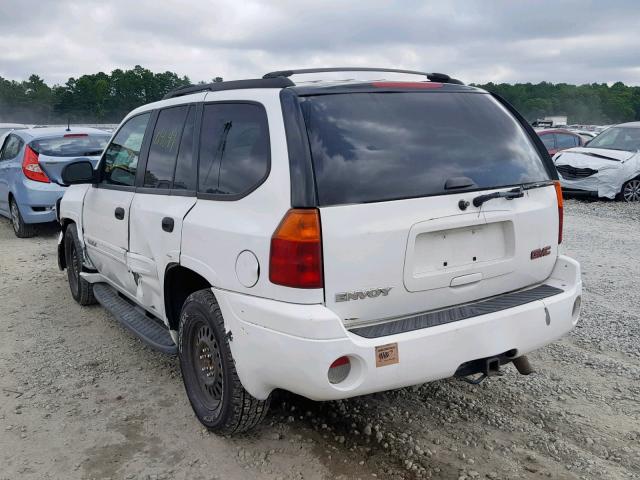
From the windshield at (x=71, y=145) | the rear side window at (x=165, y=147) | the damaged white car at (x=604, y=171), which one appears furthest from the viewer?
the damaged white car at (x=604, y=171)

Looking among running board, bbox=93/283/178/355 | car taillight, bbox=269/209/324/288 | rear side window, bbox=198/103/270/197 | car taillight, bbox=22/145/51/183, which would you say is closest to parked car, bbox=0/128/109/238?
car taillight, bbox=22/145/51/183

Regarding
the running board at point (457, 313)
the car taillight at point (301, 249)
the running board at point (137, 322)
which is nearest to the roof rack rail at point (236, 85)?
the car taillight at point (301, 249)

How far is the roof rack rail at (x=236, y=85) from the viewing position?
10.0 feet

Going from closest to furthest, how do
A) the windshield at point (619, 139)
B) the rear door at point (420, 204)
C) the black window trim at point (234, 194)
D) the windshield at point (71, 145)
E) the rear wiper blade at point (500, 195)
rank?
1. the rear door at point (420, 204)
2. the black window trim at point (234, 194)
3. the rear wiper blade at point (500, 195)
4. the windshield at point (71, 145)
5. the windshield at point (619, 139)

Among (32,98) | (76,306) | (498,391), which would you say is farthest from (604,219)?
(32,98)

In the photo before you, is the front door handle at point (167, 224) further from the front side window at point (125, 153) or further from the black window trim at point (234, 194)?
the front side window at point (125, 153)

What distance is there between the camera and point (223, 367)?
3.06 metres

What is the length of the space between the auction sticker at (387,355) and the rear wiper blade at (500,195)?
864 millimetres

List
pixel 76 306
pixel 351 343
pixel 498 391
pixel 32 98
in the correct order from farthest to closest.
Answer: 1. pixel 32 98
2. pixel 76 306
3. pixel 498 391
4. pixel 351 343

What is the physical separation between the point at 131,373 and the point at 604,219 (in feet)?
28.9

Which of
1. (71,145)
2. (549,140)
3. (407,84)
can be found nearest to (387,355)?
(407,84)

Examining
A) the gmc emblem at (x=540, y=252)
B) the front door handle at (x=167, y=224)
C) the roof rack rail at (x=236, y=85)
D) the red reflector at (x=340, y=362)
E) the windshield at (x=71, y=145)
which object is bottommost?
the red reflector at (x=340, y=362)

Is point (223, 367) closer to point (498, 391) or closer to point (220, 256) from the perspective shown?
point (220, 256)

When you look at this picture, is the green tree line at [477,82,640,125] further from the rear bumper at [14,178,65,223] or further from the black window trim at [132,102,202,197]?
the black window trim at [132,102,202,197]
